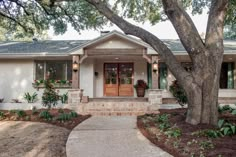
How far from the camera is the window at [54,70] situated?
14.8 meters

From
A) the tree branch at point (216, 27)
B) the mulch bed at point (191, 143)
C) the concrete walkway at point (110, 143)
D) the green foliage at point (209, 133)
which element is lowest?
the concrete walkway at point (110, 143)

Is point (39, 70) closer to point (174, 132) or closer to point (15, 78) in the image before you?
point (15, 78)

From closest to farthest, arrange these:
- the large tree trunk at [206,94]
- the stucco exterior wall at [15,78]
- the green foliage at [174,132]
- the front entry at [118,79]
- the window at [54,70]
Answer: the green foliage at [174,132]
the large tree trunk at [206,94]
the stucco exterior wall at [15,78]
the window at [54,70]
the front entry at [118,79]

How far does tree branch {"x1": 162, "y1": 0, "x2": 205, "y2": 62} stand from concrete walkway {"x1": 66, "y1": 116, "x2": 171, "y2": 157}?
8.61 feet

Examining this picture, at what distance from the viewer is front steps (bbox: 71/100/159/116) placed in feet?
36.9

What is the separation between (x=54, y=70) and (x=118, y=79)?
12.3 feet

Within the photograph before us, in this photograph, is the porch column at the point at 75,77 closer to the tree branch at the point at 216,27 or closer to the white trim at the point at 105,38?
the white trim at the point at 105,38

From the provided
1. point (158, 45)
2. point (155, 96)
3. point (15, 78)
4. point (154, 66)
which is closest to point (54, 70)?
point (15, 78)

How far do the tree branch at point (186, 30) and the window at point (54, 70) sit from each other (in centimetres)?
899

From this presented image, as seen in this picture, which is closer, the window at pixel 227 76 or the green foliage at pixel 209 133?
the green foliage at pixel 209 133

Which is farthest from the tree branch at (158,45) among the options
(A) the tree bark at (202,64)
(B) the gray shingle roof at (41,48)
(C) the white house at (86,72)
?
(B) the gray shingle roof at (41,48)

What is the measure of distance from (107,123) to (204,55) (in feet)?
13.1

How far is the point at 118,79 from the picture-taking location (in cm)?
1527

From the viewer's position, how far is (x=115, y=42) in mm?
12695
